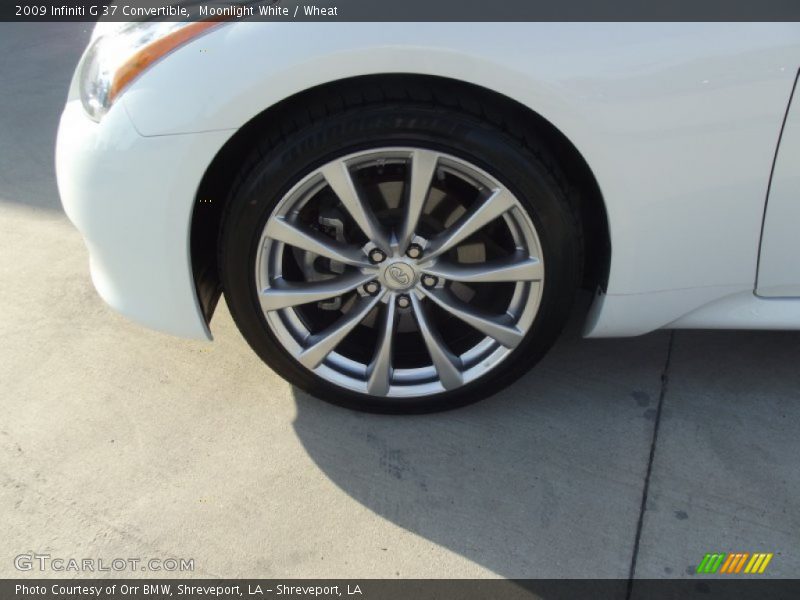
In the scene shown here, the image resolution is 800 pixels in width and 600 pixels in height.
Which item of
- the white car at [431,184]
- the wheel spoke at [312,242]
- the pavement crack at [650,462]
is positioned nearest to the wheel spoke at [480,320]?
the white car at [431,184]

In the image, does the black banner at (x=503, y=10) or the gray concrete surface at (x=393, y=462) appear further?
the gray concrete surface at (x=393, y=462)

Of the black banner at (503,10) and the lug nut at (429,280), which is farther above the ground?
the black banner at (503,10)

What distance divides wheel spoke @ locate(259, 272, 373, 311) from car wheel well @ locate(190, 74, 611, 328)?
0.20 metres

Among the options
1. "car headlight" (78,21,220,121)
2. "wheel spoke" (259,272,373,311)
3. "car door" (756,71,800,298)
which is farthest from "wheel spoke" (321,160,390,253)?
"car door" (756,71,800,298)

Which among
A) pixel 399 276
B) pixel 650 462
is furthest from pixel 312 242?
pixel 650 462

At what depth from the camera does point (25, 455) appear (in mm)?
2121

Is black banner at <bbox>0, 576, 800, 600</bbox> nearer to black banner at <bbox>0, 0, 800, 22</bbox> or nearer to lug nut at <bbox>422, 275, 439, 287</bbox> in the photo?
lug nut at <bbox>422, 275, 439, 287</bbox>

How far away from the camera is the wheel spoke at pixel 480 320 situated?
2.03 metres

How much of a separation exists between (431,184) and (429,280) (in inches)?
9.9

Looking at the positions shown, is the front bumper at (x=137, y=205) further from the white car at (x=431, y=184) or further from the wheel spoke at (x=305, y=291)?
the wheel spoke at (x=305, y=291)

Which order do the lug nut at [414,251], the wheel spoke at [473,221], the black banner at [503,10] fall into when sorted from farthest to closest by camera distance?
1. the lug nut at [414,251]
2. the wheel spoke at [473,221]
3. the black banner at [503,10]

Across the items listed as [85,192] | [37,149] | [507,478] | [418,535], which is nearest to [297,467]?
[418,535]

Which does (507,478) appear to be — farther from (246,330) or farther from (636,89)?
(636,89)
